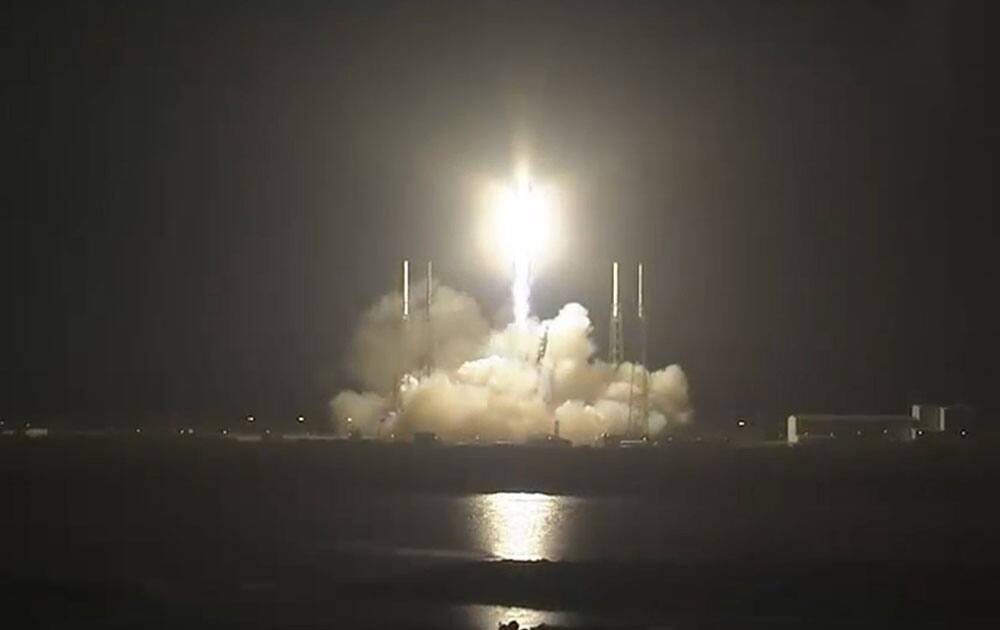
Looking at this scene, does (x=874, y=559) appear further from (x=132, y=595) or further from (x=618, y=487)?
(x=618, y=487)

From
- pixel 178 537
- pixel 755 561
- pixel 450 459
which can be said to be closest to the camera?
pixel 755 561

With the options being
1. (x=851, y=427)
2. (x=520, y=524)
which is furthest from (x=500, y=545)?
(x=851, y=427)

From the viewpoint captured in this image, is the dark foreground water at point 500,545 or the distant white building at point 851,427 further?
the distant white building at point 851,427

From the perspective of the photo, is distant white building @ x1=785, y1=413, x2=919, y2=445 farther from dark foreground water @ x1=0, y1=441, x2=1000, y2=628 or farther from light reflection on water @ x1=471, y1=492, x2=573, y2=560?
light reflection on water @ x1=471, y1=492, x2=573, y2=560

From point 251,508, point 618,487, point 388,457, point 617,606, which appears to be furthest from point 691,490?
point 617,606

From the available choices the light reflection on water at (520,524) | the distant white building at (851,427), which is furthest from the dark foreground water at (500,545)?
the distant white building at (851,427)

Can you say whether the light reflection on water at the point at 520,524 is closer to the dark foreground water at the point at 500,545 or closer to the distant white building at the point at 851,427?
the dark foreground water at the point at 500,545
